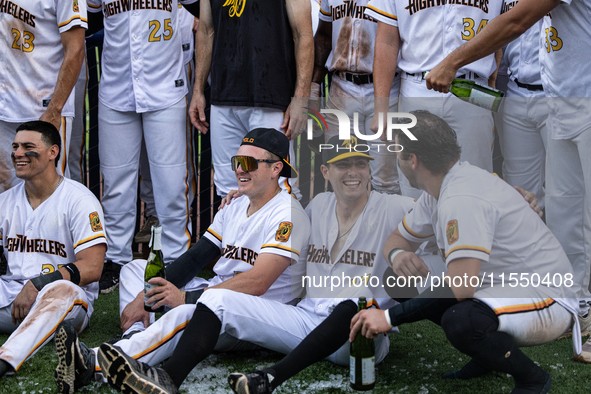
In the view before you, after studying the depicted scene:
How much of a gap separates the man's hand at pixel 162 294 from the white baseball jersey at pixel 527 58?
2.39 metres

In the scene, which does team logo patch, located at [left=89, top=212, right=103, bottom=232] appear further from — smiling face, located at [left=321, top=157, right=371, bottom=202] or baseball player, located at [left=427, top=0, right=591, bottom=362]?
baseball player, located at [left=427, top=0, right=591, bottom=362]

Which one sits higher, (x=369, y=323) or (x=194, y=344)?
(x=369, y=323)

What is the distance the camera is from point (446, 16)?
3211 millimetres

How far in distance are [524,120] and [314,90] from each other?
1.44 m

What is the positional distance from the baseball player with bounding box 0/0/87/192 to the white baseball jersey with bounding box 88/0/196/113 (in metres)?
0.28

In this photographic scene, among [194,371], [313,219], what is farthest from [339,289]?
[194,371]

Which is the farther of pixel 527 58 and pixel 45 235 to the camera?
pixel 527 58

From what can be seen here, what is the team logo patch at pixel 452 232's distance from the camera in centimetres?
220

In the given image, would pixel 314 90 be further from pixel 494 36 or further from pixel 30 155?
pixel 30 155

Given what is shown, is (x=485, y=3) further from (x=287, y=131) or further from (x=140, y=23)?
(x=140, y=23)

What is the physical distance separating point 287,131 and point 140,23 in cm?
125

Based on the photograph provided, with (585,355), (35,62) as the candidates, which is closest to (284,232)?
(585,355)

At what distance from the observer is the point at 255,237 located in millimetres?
3025

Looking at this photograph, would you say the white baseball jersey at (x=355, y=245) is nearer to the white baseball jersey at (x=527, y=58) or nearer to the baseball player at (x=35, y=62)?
the white baseball jersey at (x=527, y=58)
